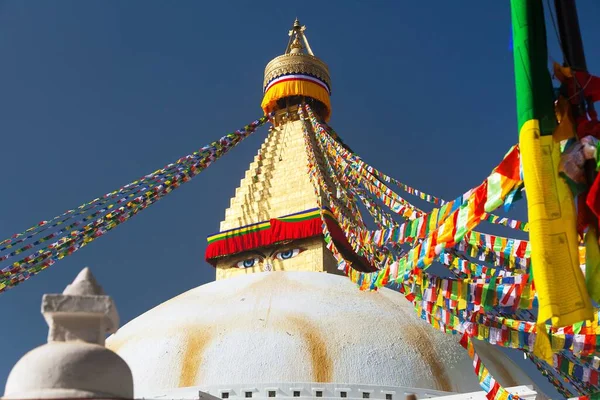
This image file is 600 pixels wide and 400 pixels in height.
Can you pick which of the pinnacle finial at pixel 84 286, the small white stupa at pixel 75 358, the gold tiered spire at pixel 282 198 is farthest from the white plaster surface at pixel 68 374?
the gold tiered spire at pixel 282 198

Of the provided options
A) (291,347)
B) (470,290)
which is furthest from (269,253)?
(470,290)

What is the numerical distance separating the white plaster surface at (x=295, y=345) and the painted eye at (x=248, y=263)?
145 inches

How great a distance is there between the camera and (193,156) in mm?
16156

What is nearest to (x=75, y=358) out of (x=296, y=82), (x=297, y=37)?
(x=296, y=82)

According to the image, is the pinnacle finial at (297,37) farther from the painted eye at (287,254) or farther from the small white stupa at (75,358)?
the small white stupa at (75,358)

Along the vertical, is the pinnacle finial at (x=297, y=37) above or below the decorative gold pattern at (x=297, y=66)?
above

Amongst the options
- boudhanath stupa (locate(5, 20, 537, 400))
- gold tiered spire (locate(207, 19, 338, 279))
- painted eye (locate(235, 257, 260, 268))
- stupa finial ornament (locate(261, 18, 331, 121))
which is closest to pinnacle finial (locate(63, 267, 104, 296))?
boudhanath stupa (locate(5, 20, 537, 400))

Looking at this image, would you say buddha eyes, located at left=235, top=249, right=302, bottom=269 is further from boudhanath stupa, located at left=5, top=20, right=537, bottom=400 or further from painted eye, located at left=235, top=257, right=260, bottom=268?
boudhanath stupa, located at left=5, top=20, right=537, bottom=400

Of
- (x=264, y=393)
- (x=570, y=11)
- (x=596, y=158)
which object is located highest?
(x=570, y=11)

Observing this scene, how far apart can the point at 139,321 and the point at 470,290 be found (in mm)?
5919

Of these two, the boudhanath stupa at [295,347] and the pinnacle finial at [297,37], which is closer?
the boudhanath stupa at [295,347]

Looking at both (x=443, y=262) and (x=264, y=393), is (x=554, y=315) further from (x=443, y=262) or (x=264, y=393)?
(x=264, y=393)

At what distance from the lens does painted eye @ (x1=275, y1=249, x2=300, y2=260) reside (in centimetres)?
1403

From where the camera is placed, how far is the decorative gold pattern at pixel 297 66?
18.9 meters
